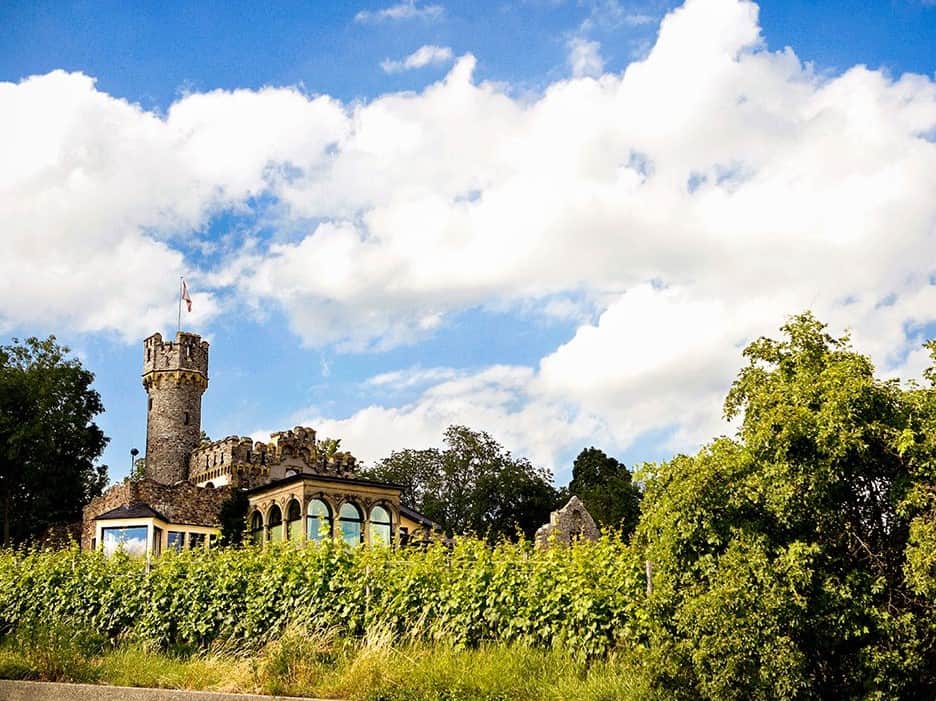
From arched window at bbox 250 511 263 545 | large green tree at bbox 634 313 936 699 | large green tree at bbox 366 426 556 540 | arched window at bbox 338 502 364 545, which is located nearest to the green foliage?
large green tree at bbox 634 313 936 699

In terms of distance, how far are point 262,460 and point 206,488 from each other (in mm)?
6205

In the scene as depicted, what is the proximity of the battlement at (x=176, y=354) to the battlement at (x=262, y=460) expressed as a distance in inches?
212

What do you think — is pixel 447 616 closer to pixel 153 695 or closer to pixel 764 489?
pixel 153 695

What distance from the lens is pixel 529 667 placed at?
31.5ft

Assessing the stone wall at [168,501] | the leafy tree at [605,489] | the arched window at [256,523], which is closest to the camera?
the arched window at [256,523]

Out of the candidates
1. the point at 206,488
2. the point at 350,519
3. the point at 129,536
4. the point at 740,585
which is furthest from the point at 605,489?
the point at 740,585

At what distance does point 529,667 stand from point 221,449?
3986 cm

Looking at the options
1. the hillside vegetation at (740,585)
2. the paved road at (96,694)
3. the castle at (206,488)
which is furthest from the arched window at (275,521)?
the paved road at (96,694)

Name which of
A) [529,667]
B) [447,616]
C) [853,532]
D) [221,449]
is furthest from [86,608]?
[221,449]

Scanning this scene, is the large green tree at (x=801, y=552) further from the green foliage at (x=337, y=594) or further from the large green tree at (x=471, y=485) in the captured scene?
the large green tree at (x=471, y=485)

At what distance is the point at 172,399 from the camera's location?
53469 millimetres

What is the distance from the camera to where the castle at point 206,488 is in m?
33.6

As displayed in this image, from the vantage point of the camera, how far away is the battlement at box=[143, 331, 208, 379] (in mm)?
53844

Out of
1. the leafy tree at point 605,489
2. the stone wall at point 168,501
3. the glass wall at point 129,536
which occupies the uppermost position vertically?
the leafy tree at point 605,489
